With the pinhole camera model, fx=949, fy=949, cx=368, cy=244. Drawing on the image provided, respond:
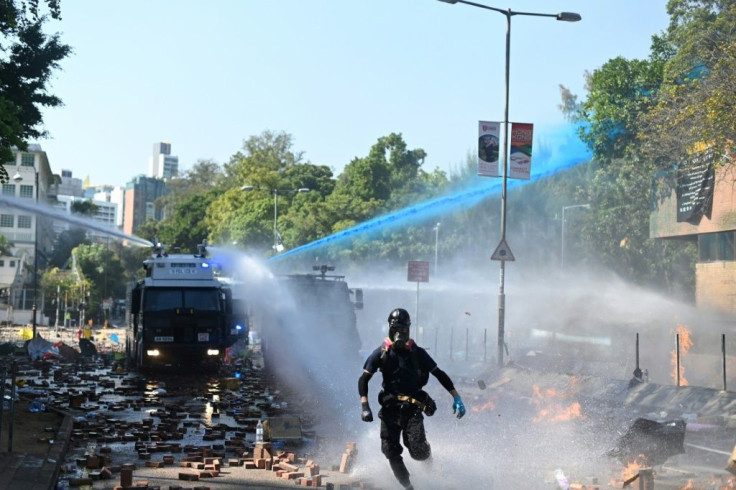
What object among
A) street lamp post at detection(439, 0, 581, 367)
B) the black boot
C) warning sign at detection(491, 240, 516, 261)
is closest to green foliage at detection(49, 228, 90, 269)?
street lamp post at detection(439, 0, 581, 367)

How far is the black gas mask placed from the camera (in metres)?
8.92

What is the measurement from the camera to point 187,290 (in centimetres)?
2561

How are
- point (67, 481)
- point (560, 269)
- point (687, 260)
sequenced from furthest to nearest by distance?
point (560, 269) → point (687, 260) → point (67, 481)

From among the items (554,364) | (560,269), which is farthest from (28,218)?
(554,364)

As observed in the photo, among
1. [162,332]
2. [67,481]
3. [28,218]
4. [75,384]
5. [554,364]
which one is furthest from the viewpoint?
[28,218]

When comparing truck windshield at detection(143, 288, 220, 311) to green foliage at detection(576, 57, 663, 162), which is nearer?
truck windshield at detection(143, 288, 220, 311)

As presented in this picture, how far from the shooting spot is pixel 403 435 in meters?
8.78

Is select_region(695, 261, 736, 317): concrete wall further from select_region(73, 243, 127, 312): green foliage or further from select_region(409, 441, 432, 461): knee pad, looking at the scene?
select_region(73, 243, 127, 312): green foliage

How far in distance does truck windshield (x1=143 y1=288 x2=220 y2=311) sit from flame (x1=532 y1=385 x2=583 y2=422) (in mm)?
8999

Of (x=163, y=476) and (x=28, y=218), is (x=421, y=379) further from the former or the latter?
(x=28, y=218)

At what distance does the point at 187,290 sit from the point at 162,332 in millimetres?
1342

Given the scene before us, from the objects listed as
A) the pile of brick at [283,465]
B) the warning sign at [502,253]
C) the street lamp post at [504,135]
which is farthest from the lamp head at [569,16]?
the pile of brick at [283,465]

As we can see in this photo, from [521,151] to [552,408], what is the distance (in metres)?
8.80

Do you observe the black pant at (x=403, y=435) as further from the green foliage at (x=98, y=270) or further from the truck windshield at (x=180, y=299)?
the green foliage at (x=98, y=270)
